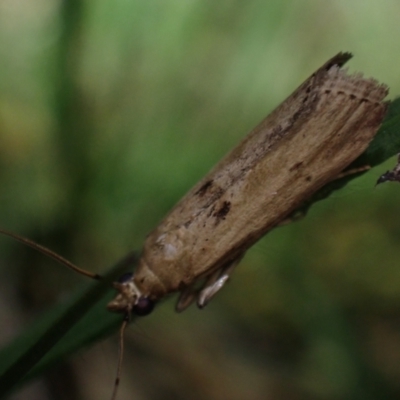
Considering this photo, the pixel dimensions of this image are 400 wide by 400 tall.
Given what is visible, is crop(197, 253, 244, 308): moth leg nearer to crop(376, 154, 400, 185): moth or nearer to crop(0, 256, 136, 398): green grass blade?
crop(0, 256, 136, 398): green grass blade

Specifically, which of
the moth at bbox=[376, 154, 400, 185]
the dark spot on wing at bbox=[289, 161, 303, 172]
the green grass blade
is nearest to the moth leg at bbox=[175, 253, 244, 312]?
the green grass blade

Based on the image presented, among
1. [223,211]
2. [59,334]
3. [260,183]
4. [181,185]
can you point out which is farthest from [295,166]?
[181,185]

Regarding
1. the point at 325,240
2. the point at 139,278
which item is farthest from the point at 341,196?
the point at 325,240

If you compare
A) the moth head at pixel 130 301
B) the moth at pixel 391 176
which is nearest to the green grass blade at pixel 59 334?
the moth head at pixel 130 301

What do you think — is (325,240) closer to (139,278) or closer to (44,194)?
(139,278)

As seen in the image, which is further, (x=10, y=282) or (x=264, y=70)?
(x=264, y=70)

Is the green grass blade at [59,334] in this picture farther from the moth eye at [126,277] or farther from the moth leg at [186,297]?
the moth leg at [186,297]
